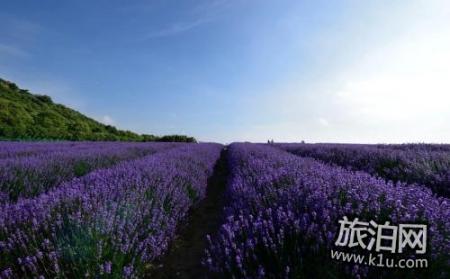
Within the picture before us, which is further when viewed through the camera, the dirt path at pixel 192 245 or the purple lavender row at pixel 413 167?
the purple lavender row at pixel 413 167

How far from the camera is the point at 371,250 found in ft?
5.56

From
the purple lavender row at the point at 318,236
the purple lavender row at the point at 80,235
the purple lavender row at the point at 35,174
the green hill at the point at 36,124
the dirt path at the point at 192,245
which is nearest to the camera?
the purple lavender row at the point at 318,236

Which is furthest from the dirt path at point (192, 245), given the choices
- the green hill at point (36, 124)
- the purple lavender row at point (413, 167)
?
the green hill at point (36, 124)

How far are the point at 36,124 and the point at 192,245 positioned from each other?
2460cm

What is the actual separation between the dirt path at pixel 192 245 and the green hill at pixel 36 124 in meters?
17.6

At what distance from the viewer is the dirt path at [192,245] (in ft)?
9.58

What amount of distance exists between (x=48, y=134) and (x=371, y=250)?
76.9 feet

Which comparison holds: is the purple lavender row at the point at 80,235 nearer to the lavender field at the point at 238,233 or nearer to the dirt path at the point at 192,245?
the lavender field at the point at 238,233

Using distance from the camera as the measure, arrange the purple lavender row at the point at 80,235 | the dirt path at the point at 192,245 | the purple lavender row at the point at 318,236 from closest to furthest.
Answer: the purple lavender row at the point at 318,236
the purple lavender row at the point at 80,235
the dirt path at the point at 192,245

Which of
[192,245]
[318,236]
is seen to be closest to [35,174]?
[192,245]

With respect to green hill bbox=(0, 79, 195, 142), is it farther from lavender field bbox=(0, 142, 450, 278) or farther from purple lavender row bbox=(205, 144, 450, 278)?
purple lavender row bbox=(205, 144, 450, 278)

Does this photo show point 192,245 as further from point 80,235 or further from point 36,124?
point 36,124

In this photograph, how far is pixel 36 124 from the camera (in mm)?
24484

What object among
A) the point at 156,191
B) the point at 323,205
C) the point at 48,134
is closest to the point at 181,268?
the point at 156,191
